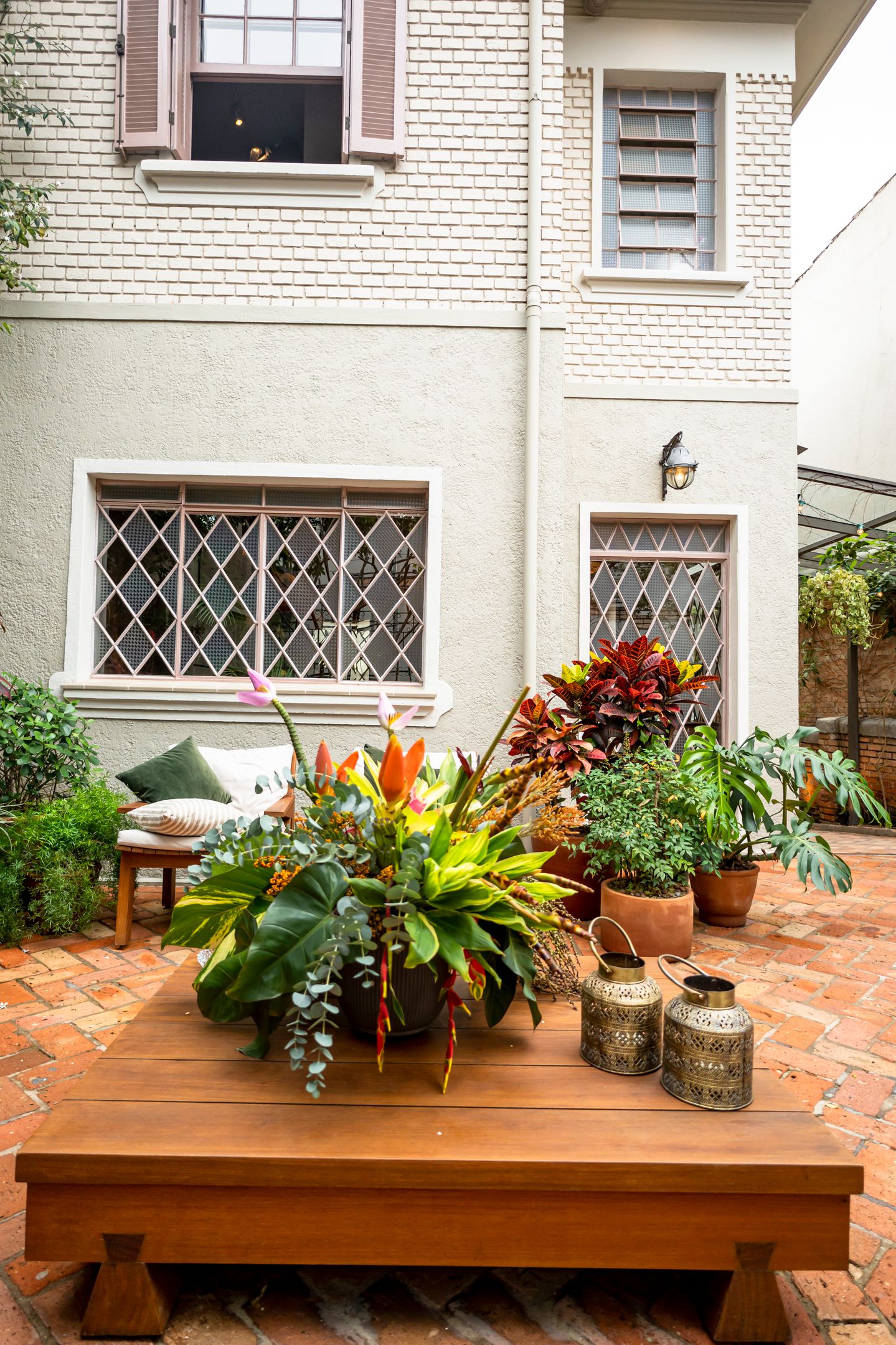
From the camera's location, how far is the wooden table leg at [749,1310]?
1333 mm

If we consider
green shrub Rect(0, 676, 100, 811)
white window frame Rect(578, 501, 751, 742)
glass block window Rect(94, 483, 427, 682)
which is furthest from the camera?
white window frame Rect(578, 501, 751, 742)

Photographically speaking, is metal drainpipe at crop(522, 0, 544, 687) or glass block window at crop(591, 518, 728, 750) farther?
glass block window at crop(591, 518, 728, 750)

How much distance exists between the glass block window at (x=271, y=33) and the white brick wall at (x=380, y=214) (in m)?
0.56

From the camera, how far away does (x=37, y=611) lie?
4445 millimetres

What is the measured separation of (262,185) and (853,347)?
828cm

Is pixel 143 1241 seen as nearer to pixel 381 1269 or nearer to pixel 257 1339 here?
pixel 257 1339

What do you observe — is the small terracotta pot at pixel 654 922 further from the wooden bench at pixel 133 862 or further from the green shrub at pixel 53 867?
the green shrub at pixel 53 867

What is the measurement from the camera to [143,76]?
4.39m

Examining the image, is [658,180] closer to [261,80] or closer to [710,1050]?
[261,80]

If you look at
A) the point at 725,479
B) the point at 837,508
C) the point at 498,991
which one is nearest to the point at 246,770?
the point at 498,991

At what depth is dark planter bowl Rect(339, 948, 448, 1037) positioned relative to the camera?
4.86 feet

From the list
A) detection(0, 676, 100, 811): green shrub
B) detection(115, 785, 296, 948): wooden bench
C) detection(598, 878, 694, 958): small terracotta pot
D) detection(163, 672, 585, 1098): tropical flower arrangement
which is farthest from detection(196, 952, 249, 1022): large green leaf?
detection(0, 676, 100, 811): green shrub

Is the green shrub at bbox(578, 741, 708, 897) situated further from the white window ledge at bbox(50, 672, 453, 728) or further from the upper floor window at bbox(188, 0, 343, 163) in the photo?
the upper floor window at bbox(188, 0, 343, 163)

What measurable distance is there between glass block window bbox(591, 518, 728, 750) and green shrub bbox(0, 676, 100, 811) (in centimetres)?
326
